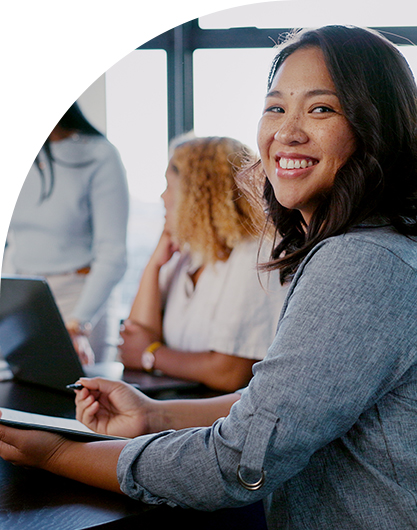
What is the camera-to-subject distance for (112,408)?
1051 mm

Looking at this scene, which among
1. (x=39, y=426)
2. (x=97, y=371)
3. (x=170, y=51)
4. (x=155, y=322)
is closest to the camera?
(x=39, y=426)

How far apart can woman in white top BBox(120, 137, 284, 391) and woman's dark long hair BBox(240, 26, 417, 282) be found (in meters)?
0.64

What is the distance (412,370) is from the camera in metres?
0.68

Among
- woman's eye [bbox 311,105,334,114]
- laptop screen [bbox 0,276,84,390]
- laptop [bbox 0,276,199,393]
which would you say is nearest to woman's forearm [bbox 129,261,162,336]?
laptop [bbox 0,276,199,393]

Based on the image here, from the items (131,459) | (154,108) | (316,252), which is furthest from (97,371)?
(154,108)

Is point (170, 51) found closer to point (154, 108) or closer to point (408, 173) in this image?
point (154, 108)

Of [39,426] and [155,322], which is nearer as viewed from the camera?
[39,426]

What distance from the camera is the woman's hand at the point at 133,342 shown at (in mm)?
1564

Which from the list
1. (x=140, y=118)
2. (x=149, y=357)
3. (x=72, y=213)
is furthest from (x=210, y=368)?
(x=140, y=118)

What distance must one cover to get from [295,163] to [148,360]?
867 mm

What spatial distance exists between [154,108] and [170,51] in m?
0.29

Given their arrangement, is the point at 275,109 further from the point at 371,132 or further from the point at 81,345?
the point at 81,345

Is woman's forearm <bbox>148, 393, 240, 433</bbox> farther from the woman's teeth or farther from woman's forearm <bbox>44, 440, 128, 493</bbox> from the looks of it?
the woman's teeth

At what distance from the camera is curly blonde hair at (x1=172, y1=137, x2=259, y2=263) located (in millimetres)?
1628
